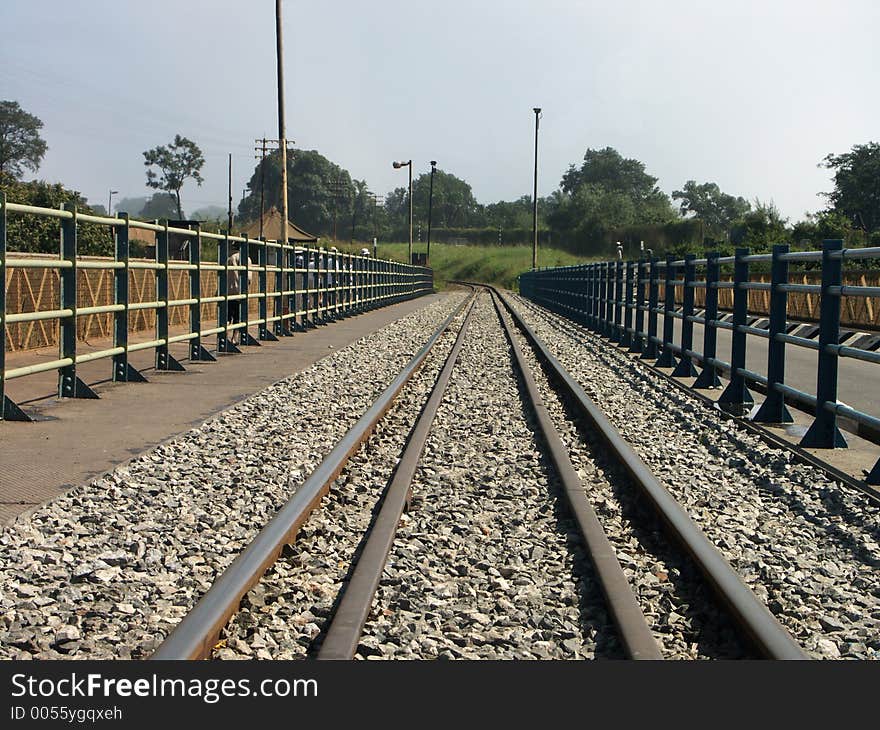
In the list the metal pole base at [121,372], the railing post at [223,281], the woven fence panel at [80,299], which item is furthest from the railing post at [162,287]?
the railing post at [223,281]

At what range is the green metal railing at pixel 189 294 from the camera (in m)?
9.57

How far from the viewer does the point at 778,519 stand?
6.13 m

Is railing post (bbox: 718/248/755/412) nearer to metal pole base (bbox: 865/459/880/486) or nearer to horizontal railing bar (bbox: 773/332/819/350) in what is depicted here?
horizontal railing bar (bbox: 773/332/819/350)

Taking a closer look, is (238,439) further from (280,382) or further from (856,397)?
(856,397)

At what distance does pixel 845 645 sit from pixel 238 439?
17.9 ft

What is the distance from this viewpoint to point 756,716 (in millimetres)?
3246

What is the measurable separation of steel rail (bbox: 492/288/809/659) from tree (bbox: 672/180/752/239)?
167 metres

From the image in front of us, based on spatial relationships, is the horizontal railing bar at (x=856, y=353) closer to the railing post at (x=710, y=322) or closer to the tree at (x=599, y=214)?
the railing post at (x=710, y=322)

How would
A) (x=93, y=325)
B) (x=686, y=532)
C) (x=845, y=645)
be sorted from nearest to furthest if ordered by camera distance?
(x=845, y=645) → (x=686, y=532) → (x=93, y=325)

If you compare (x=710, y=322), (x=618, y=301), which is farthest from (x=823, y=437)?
(x=618, y=301)

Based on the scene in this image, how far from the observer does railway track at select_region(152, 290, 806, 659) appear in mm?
4059

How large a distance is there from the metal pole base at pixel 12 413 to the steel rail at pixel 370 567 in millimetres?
3183

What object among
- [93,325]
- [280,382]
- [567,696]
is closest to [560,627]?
[567,696]

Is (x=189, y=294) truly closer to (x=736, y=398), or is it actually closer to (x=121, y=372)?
(x=121, y=372)
